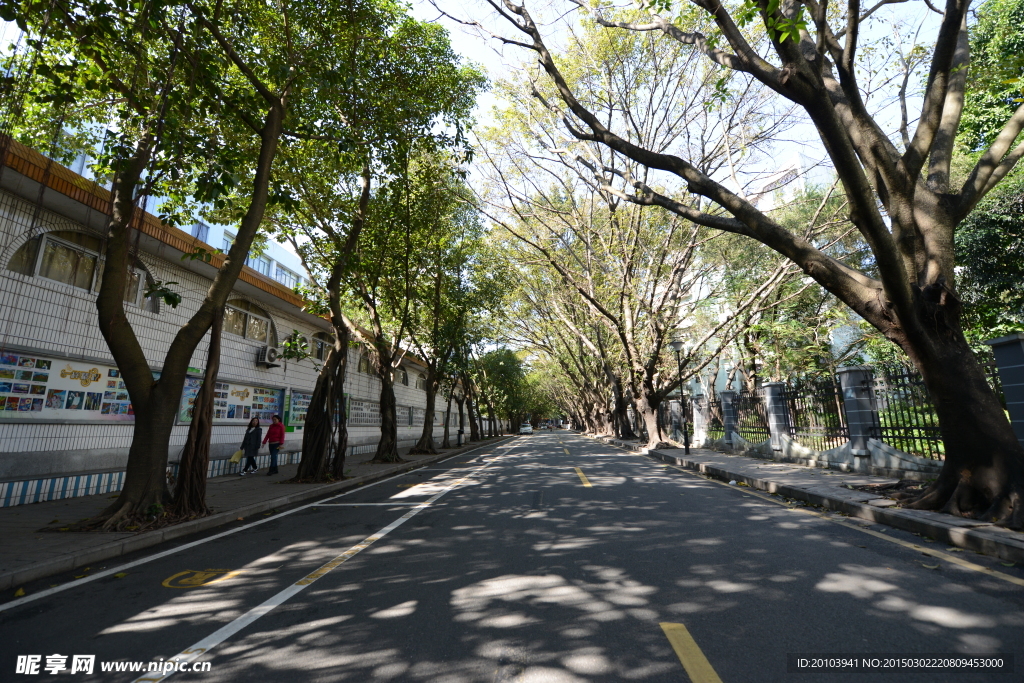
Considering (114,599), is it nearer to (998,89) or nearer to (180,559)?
(180,559)

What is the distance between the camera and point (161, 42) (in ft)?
31.2

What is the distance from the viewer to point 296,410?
19078mm

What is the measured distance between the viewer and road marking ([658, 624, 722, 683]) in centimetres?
257

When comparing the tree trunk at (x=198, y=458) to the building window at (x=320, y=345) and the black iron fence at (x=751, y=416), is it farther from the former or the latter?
the black iron fence at (x=751, y=416)

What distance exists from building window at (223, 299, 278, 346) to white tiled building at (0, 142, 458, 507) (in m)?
0.62

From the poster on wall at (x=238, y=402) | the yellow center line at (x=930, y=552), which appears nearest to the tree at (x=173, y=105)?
the poster on wall at (x=238, y=402)

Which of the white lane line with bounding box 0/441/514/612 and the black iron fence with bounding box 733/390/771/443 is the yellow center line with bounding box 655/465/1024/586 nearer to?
the white lane line with bounding box 0/441/514/612

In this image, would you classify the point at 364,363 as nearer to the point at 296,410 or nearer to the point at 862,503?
the point at 296,410

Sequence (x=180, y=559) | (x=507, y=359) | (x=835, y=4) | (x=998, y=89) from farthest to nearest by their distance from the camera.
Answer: (x=507, y=359), (x=998, y=89), (x=835, y=4), (x=180, y=559)

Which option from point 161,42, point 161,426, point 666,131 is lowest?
point 161,426

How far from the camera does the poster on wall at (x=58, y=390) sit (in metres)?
8.96

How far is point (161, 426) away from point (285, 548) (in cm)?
328

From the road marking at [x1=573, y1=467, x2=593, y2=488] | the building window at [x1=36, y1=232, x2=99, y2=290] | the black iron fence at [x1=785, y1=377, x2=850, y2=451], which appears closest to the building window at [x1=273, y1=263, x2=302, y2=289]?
the building window at [x1=36, y1=232, x2=99, y2=290]

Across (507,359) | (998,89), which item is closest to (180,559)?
(998,89)
